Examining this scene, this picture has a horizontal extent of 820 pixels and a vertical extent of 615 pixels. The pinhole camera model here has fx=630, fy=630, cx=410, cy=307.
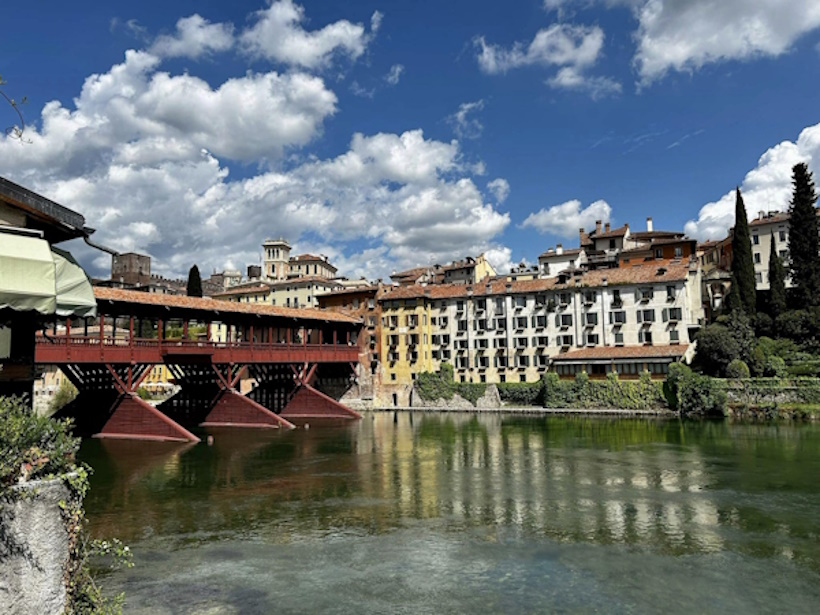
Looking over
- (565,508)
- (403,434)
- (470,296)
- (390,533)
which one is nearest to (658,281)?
(470,296)

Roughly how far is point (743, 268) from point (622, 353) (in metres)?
14.4

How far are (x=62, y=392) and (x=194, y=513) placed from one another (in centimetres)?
3932

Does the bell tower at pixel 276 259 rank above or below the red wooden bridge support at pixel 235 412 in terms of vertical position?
above

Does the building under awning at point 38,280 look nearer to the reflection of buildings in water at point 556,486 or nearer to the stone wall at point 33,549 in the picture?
the stone wall at point 33,549

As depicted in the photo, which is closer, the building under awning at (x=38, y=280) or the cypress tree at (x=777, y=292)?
the building under awning at (x=38, y=280)

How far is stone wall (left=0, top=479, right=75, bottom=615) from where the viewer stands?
271 inches

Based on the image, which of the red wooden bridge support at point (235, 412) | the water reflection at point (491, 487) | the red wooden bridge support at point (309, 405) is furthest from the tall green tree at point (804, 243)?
the red wooden bridge support at point (235, 412)

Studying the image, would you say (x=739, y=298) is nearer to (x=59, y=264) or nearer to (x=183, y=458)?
(x=183, y=458)

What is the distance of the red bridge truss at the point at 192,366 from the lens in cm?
3972

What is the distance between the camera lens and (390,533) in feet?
63.1

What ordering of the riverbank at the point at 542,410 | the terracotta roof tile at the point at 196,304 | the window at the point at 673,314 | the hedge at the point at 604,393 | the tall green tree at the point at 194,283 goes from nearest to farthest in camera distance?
the terracotta roof tile at the point at 196,304, the riverbank at the point at 542,410, the hedge at the point at 604,393, the window at the point at 673,314, the tall green tree at the point at 194,283

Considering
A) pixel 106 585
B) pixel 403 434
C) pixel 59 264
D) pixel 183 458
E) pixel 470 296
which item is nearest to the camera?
pixel 59 264

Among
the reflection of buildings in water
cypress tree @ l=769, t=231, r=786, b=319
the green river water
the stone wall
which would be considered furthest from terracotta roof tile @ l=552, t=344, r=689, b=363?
the stone wall

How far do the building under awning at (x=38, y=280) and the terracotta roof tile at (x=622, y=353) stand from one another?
169 ft
